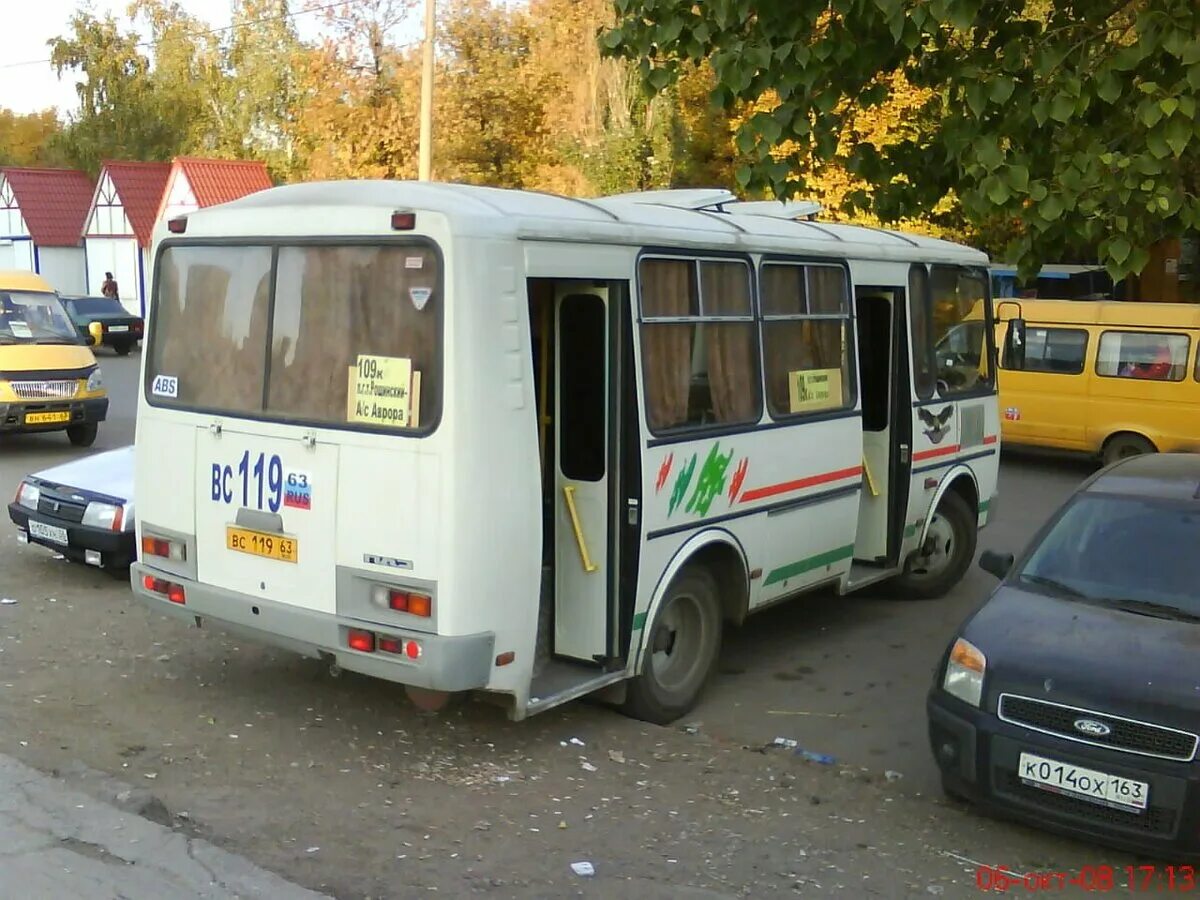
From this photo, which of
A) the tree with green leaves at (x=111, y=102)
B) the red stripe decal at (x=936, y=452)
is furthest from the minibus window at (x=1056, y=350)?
the tree with green leaves at (x=111, y=102)

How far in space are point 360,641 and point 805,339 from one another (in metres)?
3.43

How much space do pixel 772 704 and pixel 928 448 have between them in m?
2.71

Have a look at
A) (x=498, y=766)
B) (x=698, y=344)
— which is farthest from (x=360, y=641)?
(x=698, y=344)

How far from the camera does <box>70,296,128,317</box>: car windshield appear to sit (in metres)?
34.7

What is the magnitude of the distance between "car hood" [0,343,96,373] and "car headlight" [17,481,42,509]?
641 cm

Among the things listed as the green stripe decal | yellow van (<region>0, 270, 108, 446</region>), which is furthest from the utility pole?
the green stripe decal

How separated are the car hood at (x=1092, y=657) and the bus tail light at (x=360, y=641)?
2623 mm

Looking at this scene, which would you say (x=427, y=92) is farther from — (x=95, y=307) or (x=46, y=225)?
(x=46, y=225)

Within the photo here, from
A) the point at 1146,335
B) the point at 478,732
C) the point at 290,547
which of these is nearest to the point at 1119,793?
the point at 478,732

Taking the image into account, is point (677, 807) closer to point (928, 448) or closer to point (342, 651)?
point (342, 651)

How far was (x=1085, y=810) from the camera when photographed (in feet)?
16.8

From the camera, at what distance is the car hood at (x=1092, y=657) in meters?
5.07

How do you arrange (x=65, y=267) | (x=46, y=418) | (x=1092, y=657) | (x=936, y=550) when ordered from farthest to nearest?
(x=65, y=267) < (x=46, y=418) < (x=936, y=550) < (x=1092, y=657)
